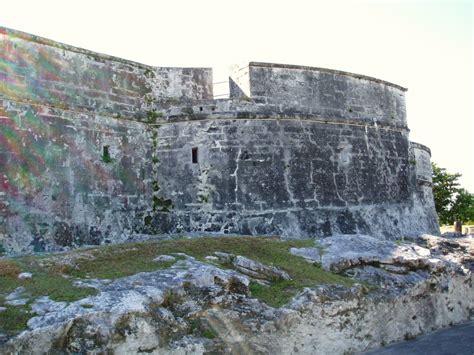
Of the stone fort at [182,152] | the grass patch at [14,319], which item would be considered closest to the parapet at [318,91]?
the stone fort at [182,152]

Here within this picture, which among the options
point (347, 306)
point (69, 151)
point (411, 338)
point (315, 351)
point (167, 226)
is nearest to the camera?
point (315, 351)

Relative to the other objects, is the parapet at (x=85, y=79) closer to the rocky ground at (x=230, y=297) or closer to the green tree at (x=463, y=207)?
the rocky ground at (x=230, y=297)

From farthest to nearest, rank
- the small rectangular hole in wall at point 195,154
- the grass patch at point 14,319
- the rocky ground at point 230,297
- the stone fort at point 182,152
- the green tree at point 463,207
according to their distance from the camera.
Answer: the green tree at point 463,207
the small rectangular hole in wall at point 195,154
the stone fort at point 182,152
the rocky ground at point 230,297
the grass patch at point 14,319

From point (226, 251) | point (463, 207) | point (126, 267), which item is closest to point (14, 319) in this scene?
point (126, 267)

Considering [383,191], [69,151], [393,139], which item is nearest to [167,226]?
[69,151]

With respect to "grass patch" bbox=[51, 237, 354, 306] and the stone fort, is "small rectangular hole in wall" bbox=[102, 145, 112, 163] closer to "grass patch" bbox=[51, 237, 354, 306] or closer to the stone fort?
the stone fort

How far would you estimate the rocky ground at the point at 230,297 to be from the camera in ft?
19.6

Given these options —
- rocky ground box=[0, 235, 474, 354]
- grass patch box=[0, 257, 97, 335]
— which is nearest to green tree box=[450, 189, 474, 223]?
rocky ground box=[0, 235, 474, 354]

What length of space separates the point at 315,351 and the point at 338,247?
283 cm

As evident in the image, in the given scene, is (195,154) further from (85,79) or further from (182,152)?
(85,79)

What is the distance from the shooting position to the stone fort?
1143cm

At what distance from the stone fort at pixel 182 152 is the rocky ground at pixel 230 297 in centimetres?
346

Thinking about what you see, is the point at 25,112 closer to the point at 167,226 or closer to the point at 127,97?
the point at 127,97

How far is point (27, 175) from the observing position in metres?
11.3
